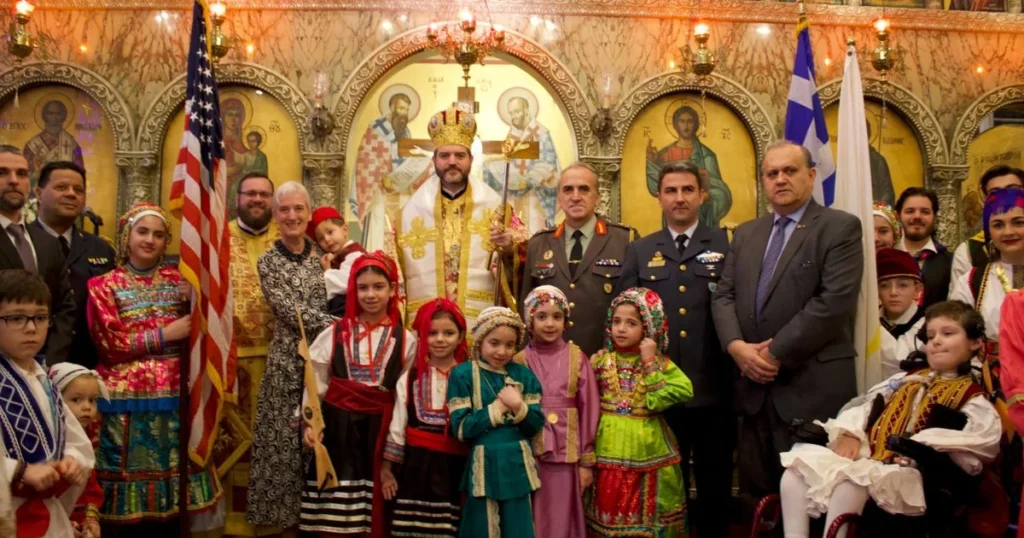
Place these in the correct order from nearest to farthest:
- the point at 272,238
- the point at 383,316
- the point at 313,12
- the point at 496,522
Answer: the point at 496,522 → the point at 383,316 → the point at 272,238 → the point at 313,12

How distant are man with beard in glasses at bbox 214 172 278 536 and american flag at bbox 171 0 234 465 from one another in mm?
315

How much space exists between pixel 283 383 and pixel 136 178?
4642mm

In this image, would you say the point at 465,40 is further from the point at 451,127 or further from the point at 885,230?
the point at 885,230

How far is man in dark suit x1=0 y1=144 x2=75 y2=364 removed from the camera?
13.9 ft

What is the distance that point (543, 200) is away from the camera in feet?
31.2

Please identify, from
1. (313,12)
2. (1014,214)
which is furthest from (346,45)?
(1014,214)

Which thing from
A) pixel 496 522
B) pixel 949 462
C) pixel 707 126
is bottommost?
pixel 496 522

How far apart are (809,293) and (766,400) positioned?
0.56 meters

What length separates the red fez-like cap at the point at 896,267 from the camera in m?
4.60

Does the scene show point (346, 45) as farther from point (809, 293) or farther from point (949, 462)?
point (949, 462)

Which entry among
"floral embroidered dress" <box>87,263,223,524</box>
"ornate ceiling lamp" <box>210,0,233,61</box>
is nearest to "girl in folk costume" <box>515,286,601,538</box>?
"floral embroidered dress" <box>87,263,223,524</box>

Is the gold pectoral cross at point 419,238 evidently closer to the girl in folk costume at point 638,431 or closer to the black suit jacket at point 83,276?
the girl in folk costume at point 638,431

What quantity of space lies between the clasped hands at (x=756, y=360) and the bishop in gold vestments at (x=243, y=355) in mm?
2954

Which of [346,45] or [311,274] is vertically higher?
[346,45]
